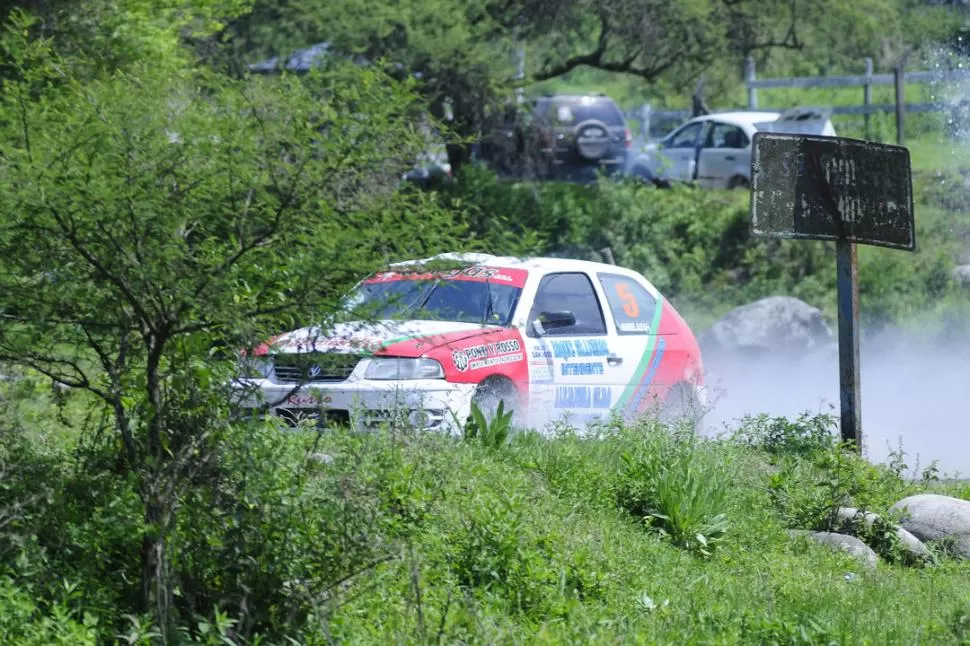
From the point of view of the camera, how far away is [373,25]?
24062 millimetres

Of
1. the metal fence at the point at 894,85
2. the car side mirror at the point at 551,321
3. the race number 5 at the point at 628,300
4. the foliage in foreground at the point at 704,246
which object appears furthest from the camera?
the metal fence at the point at 894,85

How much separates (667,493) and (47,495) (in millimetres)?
3813

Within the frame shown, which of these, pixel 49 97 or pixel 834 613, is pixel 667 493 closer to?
pixel 834 613

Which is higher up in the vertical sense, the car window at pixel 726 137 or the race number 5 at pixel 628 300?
the car window at pixel 726 137

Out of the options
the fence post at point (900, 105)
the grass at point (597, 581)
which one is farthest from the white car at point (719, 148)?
the grass at point (597, 581)

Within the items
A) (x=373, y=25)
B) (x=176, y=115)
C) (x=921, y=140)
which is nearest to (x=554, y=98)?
(x=373, y=25)

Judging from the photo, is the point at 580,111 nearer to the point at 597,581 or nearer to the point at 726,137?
the point at 726,137

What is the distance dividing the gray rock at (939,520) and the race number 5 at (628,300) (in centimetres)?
316

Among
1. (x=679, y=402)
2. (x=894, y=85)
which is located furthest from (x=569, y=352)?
(x=894, y=85)

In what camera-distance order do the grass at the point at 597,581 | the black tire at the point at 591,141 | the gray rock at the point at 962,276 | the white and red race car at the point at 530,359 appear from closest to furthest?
the grass at the point at 597,581 → the white and red race car at the point at 530,359 → the gray rock at the point at 962,276 → the black tire at the point at 591,141

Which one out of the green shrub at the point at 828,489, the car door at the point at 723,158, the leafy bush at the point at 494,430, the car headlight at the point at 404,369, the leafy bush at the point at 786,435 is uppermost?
the car door at the point at 723,158

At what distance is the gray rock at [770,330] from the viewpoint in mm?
22891

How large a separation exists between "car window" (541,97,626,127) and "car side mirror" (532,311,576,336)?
658 inches

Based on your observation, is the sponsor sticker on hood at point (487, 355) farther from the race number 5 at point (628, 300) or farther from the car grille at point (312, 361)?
the car grille at point (312, 361)
